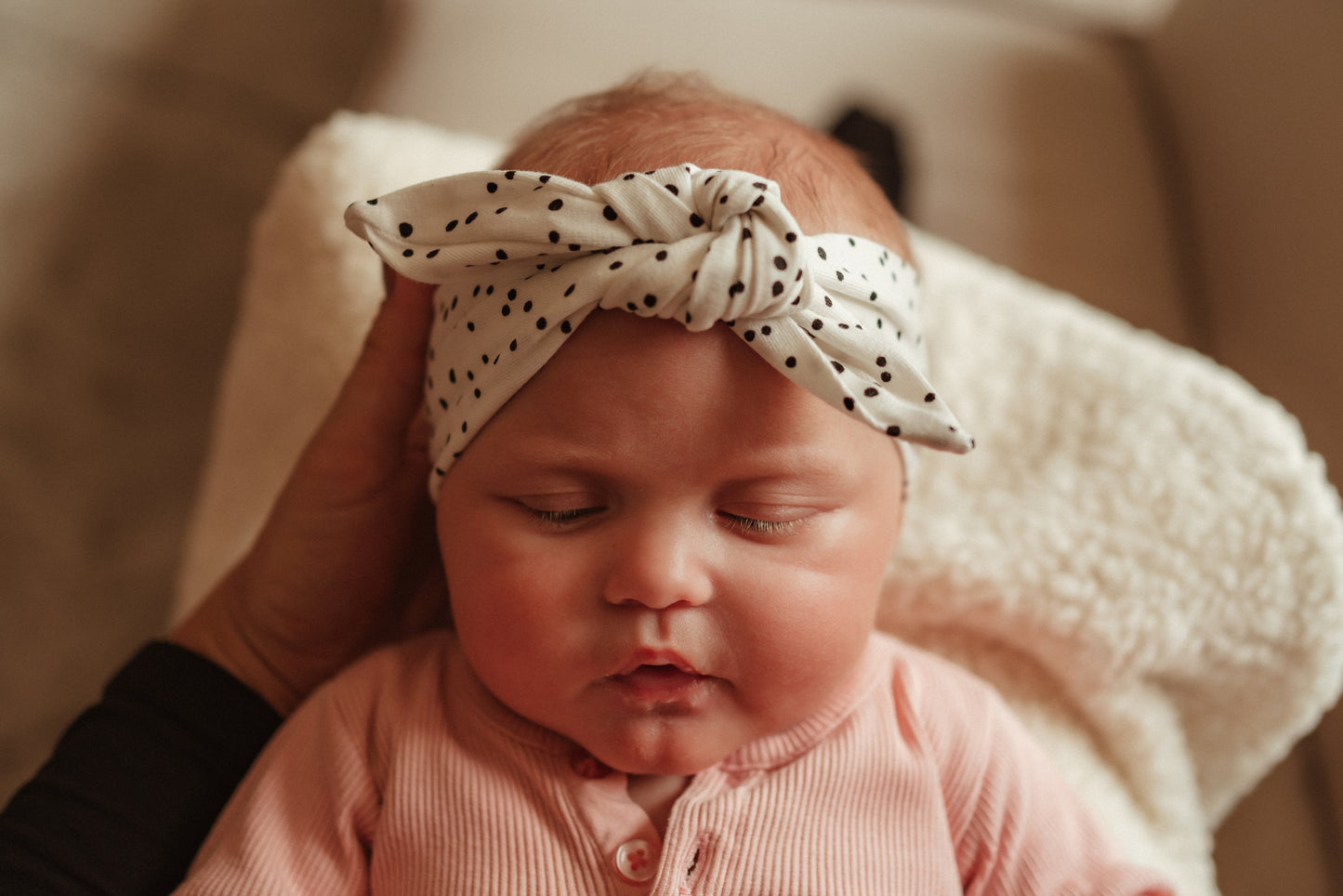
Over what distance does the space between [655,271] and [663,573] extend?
0.22 meters

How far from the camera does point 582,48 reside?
1.69m

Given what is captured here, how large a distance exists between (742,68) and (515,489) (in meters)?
1.15

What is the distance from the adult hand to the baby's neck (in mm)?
371

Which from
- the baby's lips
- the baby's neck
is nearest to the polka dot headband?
the baby's lips

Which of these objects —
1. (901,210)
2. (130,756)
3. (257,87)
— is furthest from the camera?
(257,87)

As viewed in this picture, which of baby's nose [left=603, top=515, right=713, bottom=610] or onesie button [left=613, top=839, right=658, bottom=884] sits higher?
baby's nose [left=603, top=515, right=713, bottom=610]

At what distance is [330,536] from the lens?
1.03 meters

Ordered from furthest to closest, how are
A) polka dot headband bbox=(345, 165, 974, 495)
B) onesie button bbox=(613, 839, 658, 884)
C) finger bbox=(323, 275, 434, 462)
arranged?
finger bbox=(323, 275, 434, 462) → onesie button bbox=(613, 839, 658, 884) → polka dot headband bbox=(345, 165, 974, 495)

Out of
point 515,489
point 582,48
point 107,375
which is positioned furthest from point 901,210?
point 107,375

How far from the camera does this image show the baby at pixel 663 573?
0.75 meters

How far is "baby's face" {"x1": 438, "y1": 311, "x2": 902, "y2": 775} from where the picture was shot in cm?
76

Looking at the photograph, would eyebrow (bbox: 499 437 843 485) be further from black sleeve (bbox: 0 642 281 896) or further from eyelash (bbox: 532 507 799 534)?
black sleeve (bbox: 0 642 281 896)

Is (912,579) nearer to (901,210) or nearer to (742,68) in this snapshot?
(901,210)

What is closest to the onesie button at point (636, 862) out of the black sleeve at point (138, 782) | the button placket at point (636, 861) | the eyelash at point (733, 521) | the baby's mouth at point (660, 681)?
the button placket at point (636, 861)
